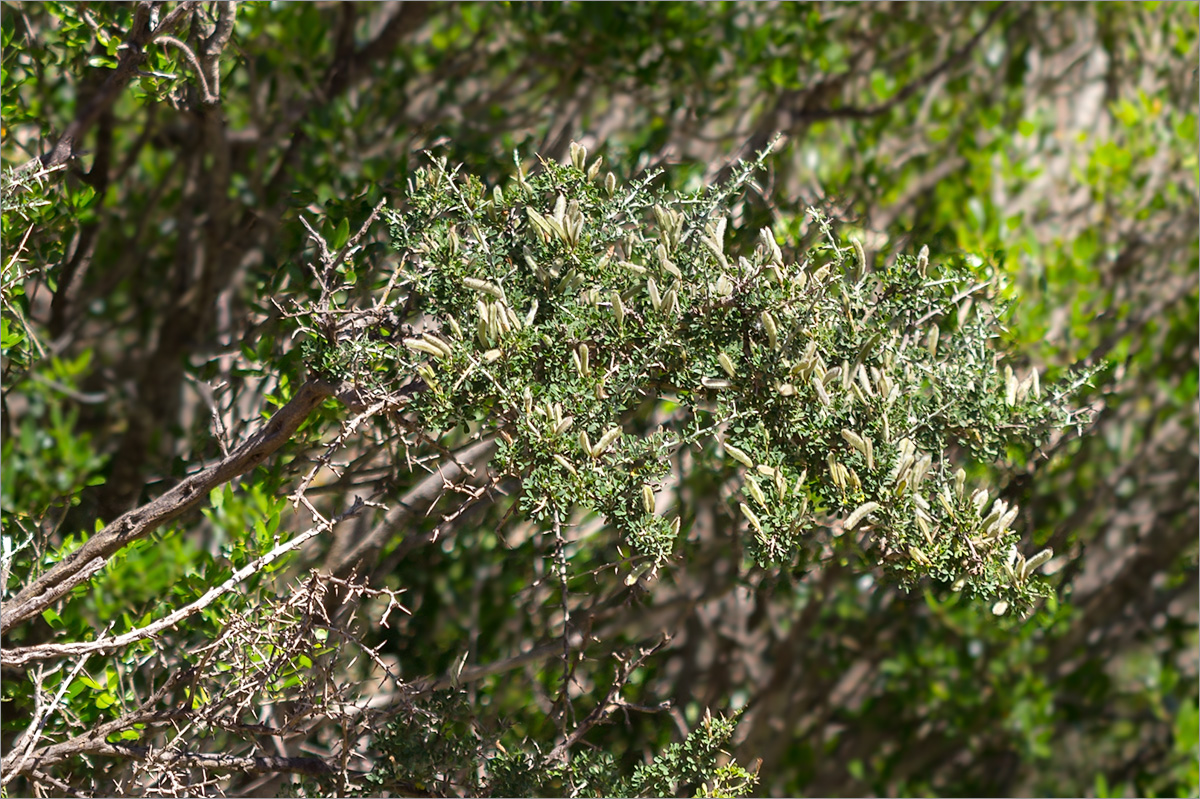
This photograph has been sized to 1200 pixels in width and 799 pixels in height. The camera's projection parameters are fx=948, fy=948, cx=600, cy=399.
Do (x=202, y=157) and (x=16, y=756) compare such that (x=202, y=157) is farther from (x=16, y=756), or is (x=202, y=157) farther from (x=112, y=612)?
(x=16, y=756)

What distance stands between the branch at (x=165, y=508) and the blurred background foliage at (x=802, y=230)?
1.80 ft

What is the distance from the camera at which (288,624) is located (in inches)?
54.2

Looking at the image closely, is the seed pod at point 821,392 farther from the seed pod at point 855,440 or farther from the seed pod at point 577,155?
the seed pod at point 577,155

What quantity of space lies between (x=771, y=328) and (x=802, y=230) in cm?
89

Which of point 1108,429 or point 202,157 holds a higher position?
point 1108,429

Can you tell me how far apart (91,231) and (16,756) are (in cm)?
132

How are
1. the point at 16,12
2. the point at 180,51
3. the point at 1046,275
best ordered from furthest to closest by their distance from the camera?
1. the point at 1046,275
2. the point at 16,12
3. the point at 180,51

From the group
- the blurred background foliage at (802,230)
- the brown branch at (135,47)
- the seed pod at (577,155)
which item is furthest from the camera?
the blurred background foliage at (802,230)

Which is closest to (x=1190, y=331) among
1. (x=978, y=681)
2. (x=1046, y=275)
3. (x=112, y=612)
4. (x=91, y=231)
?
(x=1046, y=275)

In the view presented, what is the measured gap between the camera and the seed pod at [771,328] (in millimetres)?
1175

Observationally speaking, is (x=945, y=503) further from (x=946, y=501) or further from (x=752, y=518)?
(x=752, y=518)

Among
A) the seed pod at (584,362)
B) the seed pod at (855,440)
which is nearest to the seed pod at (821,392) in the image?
the seed pod at (855,440)

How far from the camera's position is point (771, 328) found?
1.18 meters

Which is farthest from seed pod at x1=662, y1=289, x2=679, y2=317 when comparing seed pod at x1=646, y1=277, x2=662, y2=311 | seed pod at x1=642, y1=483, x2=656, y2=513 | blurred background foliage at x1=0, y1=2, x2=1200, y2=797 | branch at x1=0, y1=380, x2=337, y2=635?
blurred background foliage at x1=0, y1=2, x2=1200, y2=797
